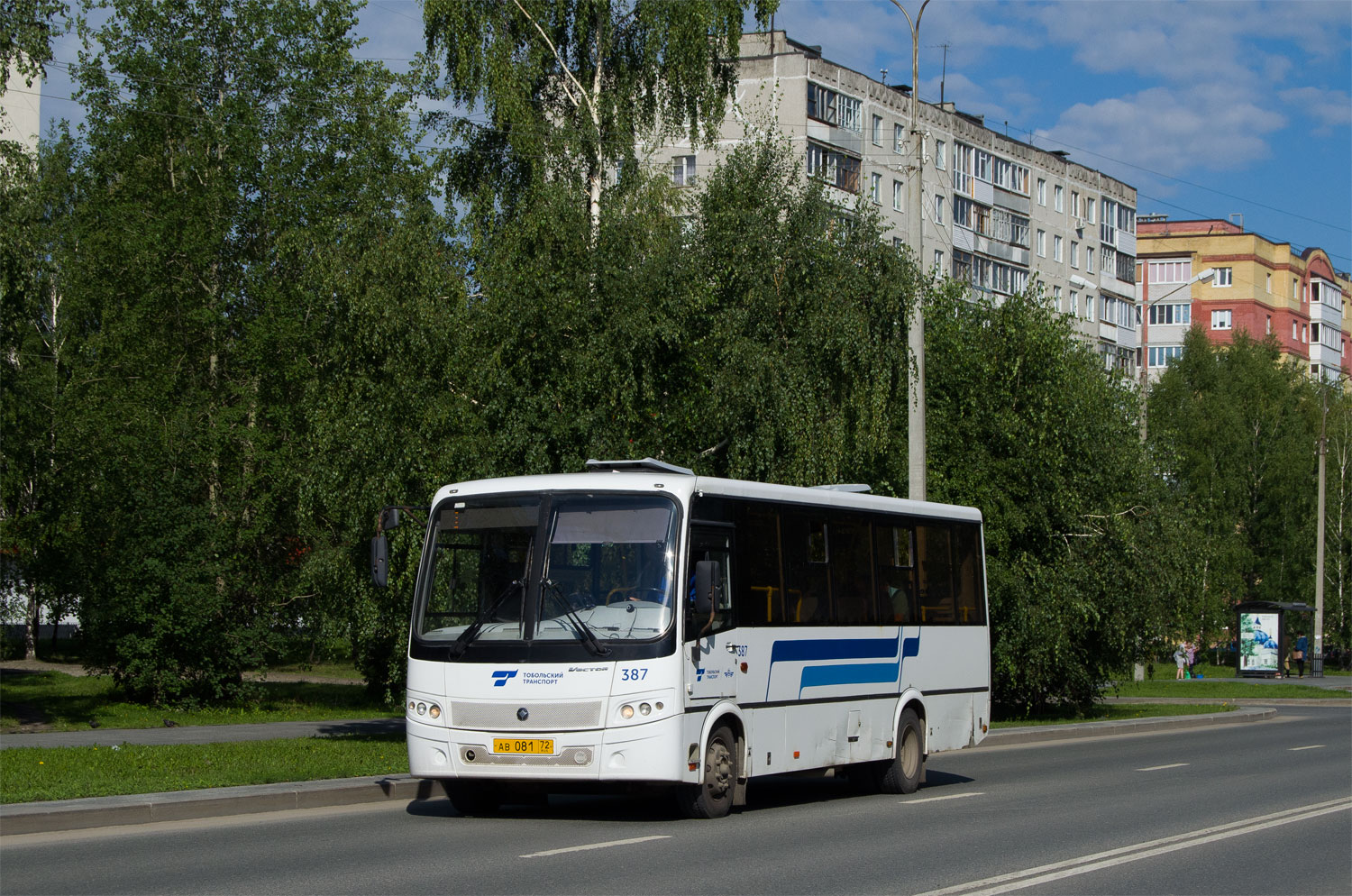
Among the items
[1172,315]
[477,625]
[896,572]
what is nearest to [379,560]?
[477,625]

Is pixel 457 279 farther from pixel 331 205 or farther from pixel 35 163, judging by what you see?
pixel 35 163

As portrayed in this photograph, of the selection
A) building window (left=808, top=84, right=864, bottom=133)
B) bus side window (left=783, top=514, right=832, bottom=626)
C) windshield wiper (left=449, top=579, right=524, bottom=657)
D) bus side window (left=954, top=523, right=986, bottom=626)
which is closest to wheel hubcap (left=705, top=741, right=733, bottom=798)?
bus side window (left=783, top=514, right=832, bottom=626)

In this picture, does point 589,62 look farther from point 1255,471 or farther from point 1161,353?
point 1161,353

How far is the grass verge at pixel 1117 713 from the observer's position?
31953 mm

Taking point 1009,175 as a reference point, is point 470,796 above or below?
below

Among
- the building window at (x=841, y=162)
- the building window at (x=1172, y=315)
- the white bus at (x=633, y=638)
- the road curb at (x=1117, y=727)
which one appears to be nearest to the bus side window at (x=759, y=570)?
the white bus at (x=633, y=638)

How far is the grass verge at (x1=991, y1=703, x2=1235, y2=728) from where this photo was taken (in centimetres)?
3195

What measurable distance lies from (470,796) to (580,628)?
2.22 m

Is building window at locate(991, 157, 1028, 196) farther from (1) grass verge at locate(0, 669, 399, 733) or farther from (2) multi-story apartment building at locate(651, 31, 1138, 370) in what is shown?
(1) grass verge at locate(0, 669, 399, 733)

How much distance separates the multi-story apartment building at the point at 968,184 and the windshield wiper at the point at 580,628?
135 ft

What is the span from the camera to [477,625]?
1373 cm

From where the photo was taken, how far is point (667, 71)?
1287 inches

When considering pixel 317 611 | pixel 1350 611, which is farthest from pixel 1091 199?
pixel 317 611

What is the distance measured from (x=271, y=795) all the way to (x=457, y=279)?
9.37m
